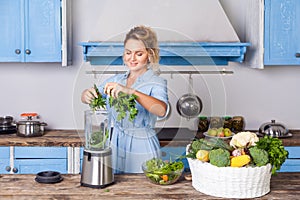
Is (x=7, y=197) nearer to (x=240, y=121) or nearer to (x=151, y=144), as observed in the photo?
(x=151, y=144)

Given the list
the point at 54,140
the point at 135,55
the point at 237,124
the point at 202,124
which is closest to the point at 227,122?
the point at 237,124

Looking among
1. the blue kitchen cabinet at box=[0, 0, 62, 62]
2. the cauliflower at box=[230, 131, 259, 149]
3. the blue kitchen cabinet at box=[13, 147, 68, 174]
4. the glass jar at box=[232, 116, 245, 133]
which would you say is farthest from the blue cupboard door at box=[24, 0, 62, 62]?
the cauliflower at box=[230, 131, 259, 149]

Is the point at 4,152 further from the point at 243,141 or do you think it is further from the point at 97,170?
the point at 243,141

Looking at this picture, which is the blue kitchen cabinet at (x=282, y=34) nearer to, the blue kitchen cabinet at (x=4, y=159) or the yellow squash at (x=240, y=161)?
the yellow squash at (x=240, y=161)

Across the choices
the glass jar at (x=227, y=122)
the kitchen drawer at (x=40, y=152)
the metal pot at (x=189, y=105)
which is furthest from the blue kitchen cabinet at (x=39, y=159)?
the glass jar at (x=227, y=122)

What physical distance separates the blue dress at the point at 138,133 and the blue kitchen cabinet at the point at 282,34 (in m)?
1.46

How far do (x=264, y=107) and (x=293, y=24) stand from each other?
773 millimetres

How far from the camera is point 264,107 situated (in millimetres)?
4242

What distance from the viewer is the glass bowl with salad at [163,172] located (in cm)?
226

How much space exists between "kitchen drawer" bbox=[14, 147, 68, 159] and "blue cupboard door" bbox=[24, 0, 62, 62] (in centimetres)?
68

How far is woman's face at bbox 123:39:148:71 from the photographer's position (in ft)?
7.64

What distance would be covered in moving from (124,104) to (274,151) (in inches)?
27.1

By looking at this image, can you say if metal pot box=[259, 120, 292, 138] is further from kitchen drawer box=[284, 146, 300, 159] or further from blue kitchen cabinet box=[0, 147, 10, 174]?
blue kitchen cabinet box=[0, 147, 10, 174]

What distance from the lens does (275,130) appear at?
3844mm
